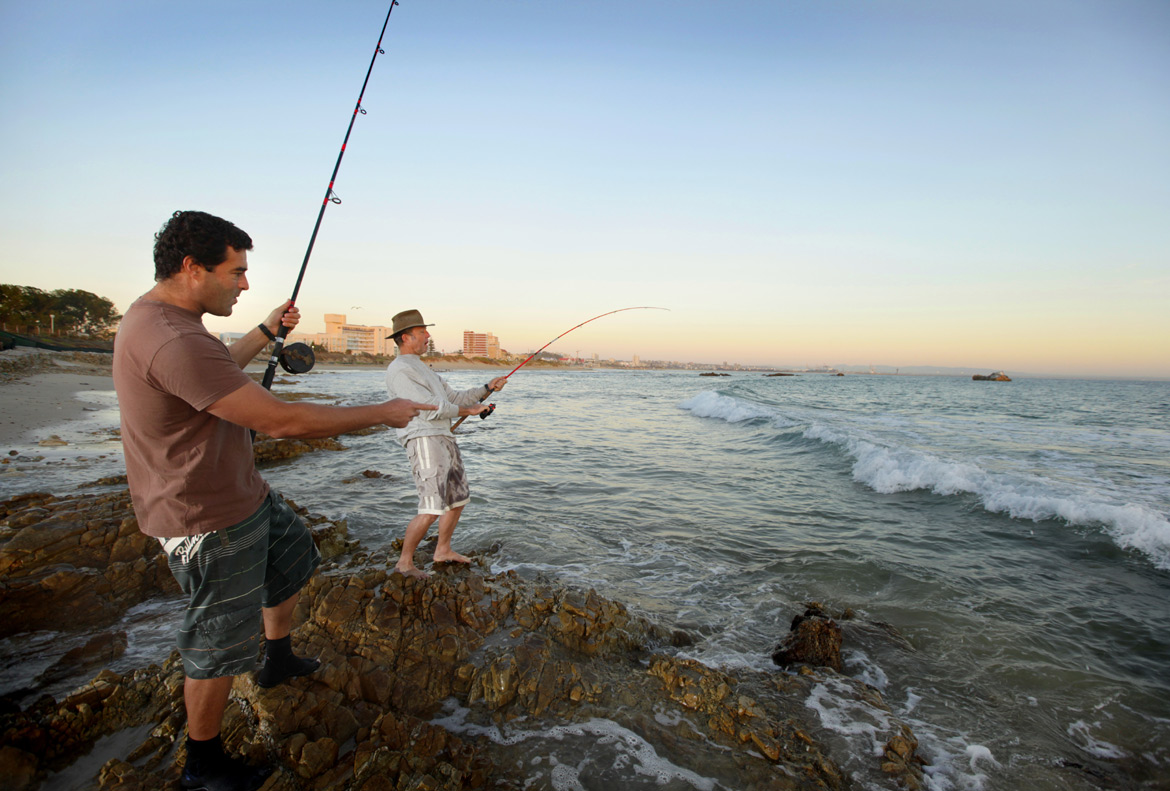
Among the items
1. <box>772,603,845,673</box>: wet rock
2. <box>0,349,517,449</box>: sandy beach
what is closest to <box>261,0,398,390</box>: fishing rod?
<box>772,603,845,673</box>: wet rock

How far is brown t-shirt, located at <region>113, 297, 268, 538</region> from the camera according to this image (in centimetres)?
184

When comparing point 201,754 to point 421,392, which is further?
point 421,392

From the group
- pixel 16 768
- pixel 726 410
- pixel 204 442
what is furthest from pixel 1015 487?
pixel 726 410

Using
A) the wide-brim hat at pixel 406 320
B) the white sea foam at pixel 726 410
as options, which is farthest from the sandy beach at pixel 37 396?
the white sea foam at pixel 726 410

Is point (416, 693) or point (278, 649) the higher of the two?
point (278, 649)

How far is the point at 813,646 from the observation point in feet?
12.2

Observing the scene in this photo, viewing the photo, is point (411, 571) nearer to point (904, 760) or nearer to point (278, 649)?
point (278, 649)

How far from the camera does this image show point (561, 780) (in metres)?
2.53

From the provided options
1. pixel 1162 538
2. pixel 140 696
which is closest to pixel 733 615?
pixel 140 696

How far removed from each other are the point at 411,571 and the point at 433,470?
852mm

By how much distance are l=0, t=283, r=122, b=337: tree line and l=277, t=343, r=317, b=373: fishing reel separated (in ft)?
186

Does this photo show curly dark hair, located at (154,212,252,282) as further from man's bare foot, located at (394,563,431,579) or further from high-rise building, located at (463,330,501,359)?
high-rise building, located at (463,330,501,359)

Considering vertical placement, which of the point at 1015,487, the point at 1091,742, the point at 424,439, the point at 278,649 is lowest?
the point at 1091,742

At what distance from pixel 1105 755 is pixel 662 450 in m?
10.1
